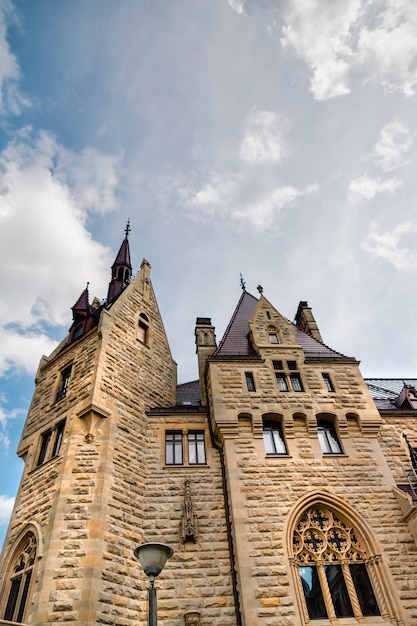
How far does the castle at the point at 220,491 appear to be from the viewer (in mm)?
11156

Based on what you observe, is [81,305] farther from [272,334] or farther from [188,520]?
[188,520]

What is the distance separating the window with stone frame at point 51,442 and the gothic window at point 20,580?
2.48 metres

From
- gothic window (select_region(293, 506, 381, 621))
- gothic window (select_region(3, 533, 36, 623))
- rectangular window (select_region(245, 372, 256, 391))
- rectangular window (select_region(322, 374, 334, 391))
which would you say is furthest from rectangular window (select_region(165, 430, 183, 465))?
rectangular window (select_region(322, 374, 334, 391))

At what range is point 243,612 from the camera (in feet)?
35.3

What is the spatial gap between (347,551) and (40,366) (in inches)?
532

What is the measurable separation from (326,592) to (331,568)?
653 millimetres

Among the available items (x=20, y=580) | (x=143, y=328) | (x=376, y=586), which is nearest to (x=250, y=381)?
(x=143, y=328)

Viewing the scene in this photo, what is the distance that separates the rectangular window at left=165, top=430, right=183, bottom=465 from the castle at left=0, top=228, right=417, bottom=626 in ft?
0.15

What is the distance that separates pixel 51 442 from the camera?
14.4m

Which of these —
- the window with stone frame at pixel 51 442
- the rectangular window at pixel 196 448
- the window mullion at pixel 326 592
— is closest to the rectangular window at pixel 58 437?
the window with stone frame at pixel 51 442

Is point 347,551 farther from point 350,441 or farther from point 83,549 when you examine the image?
point 83,549

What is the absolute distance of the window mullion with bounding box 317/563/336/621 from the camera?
11363 mm

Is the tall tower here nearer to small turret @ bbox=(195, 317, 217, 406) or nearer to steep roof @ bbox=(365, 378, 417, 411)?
small turret @ bbox=(195, 317, 217, 406)

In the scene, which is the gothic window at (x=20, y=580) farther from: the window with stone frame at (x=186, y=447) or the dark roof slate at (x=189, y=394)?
the dark roof slate at (x=189, y=394)
